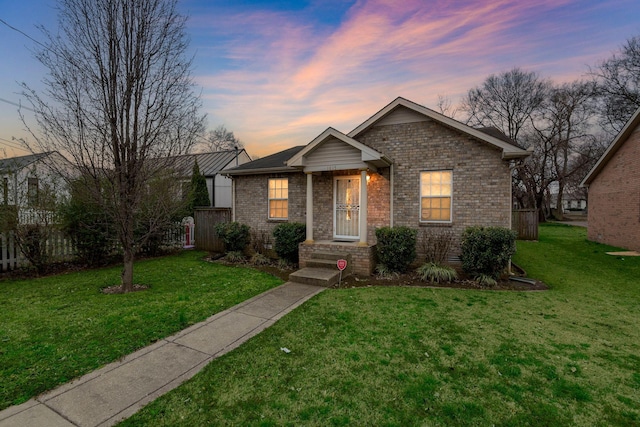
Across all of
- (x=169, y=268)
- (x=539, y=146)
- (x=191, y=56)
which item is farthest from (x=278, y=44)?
(x=539, y=146)

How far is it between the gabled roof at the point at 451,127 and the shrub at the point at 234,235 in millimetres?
5244

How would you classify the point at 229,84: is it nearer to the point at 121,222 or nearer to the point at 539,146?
the point at 121,222

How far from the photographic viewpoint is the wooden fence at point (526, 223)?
1592 centimetres

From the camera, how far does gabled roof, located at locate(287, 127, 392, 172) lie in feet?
26.2

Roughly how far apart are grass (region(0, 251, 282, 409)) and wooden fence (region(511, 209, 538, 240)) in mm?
15228

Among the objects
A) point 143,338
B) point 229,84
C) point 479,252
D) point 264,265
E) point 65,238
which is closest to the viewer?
point 143,338

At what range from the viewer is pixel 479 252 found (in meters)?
7.27

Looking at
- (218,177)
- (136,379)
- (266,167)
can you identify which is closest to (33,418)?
(136,379)

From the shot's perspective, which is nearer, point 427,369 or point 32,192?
point 427,369

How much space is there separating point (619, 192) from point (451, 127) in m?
10.5

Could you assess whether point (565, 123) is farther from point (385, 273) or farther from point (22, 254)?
point (22, 254)

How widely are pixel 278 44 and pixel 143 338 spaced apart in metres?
10.6

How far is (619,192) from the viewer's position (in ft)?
41.4

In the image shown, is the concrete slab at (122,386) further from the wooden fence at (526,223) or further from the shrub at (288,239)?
the wooden fence at (526,223)
